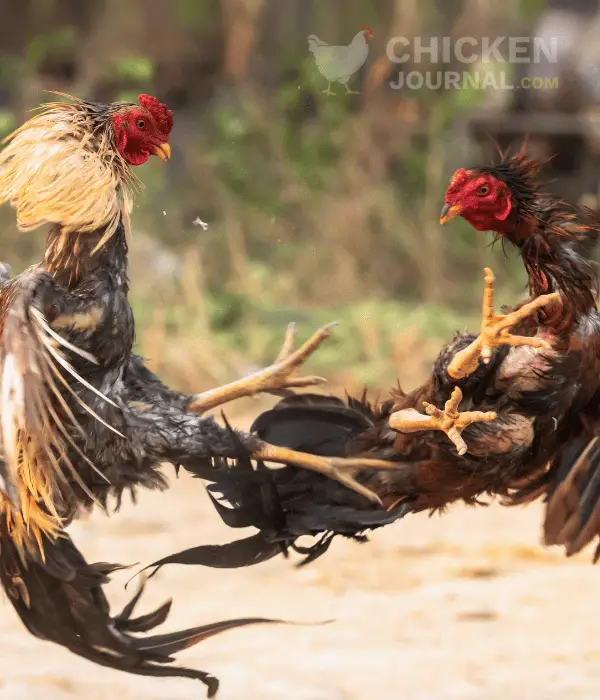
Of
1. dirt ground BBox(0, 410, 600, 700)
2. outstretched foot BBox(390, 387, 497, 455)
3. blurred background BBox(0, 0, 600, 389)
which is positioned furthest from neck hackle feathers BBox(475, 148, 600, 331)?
blurred background BBox(0, 0, 600, 389)

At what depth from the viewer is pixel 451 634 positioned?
13.9 ft

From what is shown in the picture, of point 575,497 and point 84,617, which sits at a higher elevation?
point 575,497

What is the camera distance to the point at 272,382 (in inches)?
111

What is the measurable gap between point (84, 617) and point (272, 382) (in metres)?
0.75

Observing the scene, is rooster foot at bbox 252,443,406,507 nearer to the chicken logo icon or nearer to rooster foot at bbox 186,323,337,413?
rooster foot at bbox 186,323,337,413

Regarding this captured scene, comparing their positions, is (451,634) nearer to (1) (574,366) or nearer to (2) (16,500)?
(1) (574,366)

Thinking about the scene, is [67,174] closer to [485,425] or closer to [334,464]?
[334,464]

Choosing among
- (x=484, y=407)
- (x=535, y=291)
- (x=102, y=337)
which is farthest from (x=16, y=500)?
(x=535, y=291)

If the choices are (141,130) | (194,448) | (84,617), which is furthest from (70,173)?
(84,617)

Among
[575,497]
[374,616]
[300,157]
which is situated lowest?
[374,616]

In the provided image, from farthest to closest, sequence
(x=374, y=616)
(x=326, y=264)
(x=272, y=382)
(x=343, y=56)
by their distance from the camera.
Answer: (x=326, y=264)
(x=374, y=616)
(x=343, y=56)
(x=272, y=382)

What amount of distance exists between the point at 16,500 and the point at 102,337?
1.26 feet

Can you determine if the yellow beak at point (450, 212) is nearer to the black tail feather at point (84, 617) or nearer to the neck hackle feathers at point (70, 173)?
the neck hackle feathers at point (70, 173)

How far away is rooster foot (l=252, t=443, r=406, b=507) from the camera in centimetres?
268
